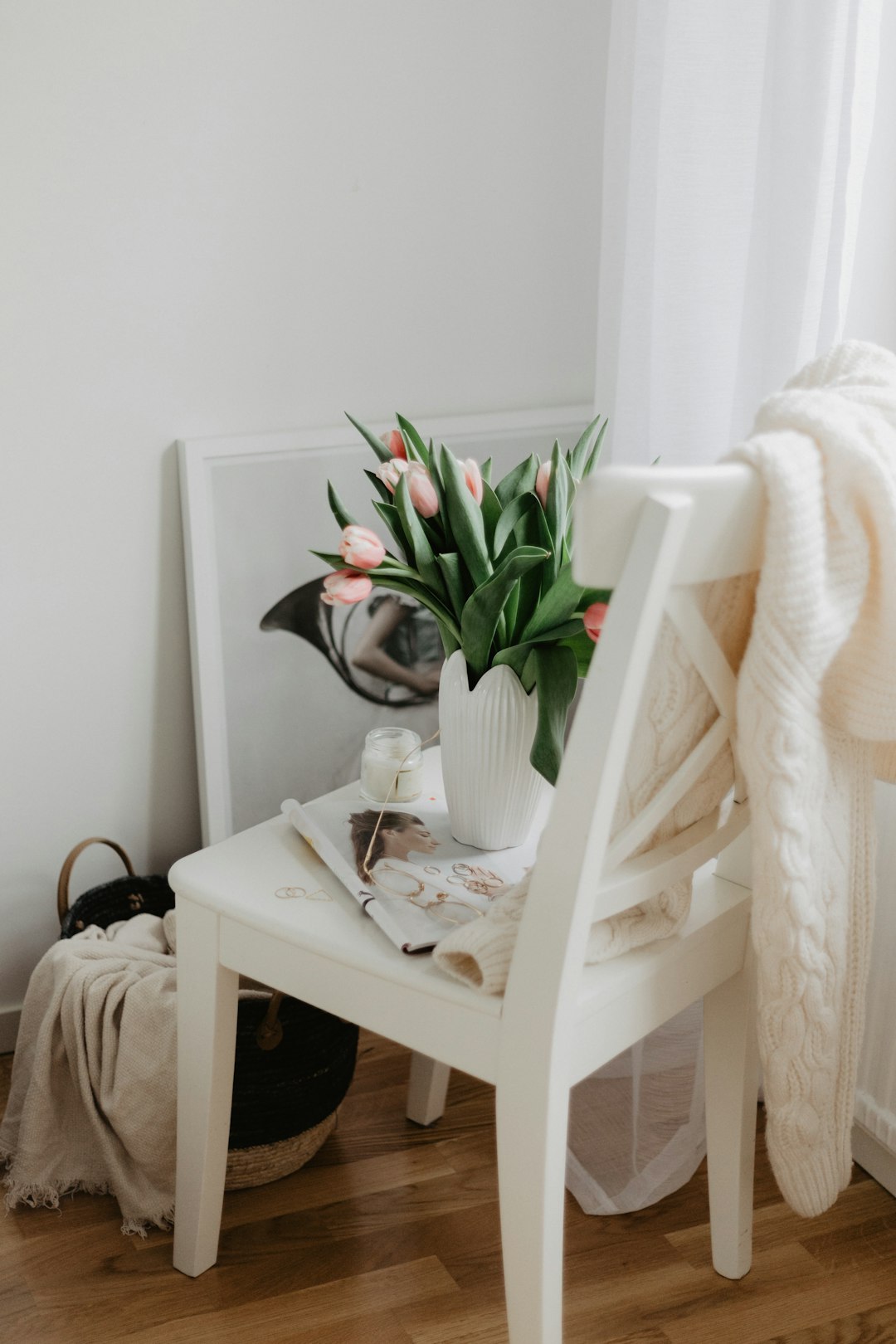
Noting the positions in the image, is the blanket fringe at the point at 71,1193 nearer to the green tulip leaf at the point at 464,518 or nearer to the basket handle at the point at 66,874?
the basket handle at the point at 66,874

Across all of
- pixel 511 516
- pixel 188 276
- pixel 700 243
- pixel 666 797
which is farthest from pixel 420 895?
pixel 188 276

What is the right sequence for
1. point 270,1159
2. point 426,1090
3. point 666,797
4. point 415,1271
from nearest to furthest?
point 666,797
point 415,1271
point 270,1159
point 426,1090

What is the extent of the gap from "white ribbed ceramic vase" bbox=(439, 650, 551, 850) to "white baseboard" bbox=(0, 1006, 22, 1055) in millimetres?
804

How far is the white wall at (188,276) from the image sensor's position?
1.46 meters

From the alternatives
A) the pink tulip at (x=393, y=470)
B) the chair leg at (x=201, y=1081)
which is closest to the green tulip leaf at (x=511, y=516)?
the pink tulip at (x=393, y=470)

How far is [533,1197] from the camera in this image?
0.96m

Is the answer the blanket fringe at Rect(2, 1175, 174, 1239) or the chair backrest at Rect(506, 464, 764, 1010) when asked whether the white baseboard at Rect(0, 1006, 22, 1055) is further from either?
the chair backrest at Rect(506, 464, 764, 1010)

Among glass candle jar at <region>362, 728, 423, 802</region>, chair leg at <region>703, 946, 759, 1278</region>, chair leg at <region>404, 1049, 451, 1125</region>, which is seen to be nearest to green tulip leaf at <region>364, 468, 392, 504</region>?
glass candle jar at <region>362, 728, 423, 802</region>

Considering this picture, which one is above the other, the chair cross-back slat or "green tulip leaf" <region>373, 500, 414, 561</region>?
"green tulip leaf" <region>373, 500, 414, 561</region>

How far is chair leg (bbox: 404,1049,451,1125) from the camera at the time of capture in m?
1.50

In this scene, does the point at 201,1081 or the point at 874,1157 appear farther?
the point at 874,1157

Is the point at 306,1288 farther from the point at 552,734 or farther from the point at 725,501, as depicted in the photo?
the point at 725,501

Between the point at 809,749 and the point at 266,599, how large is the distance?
3.06 ft

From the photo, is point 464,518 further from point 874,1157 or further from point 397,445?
point 874,1157
